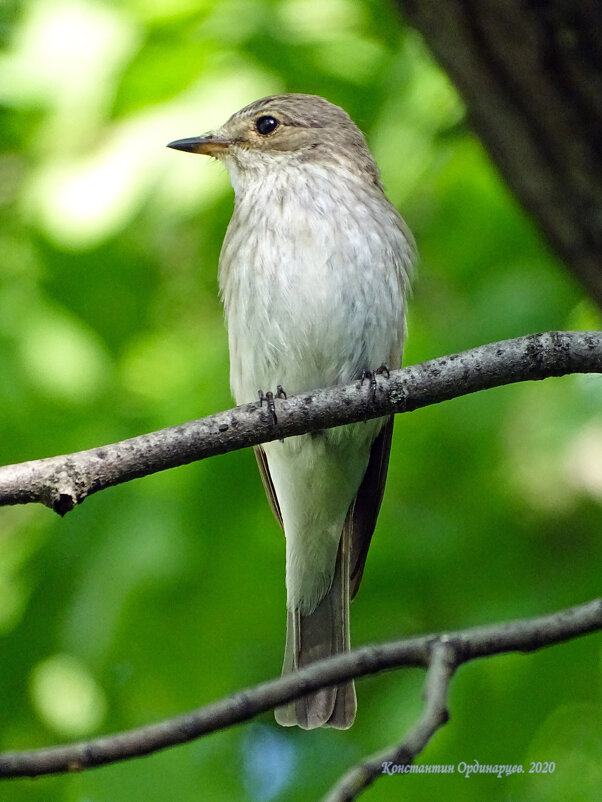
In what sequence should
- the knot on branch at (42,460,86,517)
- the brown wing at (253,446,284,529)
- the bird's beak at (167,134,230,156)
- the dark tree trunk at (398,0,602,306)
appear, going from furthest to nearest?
the bird's beak at (167,134,230,156) → the brown wing at (253,446,284,529) → the dark tree trunk at (398,0,602,306) → the knot on branch at (42,460,86,517)

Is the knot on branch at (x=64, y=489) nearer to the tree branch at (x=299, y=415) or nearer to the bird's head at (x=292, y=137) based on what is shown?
the tree branch at (x=299, y=415)

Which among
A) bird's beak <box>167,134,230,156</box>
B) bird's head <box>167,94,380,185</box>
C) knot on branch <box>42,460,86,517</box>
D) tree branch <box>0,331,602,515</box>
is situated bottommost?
knot on branch <box>42,460,86,517</box>

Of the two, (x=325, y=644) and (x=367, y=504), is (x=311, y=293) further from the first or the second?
(x=325, y=644)

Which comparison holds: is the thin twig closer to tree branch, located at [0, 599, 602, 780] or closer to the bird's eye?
tree branch, located at [0, 599, 602, 780]

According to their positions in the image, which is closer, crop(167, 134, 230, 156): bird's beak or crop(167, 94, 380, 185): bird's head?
crop(167, 134, 230, 156): bird's beak

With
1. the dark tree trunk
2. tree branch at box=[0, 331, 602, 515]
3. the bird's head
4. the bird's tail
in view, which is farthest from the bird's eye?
tree branch at box=[0, 331, 602, 515]

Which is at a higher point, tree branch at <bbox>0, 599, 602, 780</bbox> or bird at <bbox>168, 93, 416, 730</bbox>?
bird at <bbox>168, 93, 416, 730</bbox>

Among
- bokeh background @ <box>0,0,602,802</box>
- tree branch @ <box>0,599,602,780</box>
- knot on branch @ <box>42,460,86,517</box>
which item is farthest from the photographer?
bokeh background @ <box>0,0,602,802</box>
